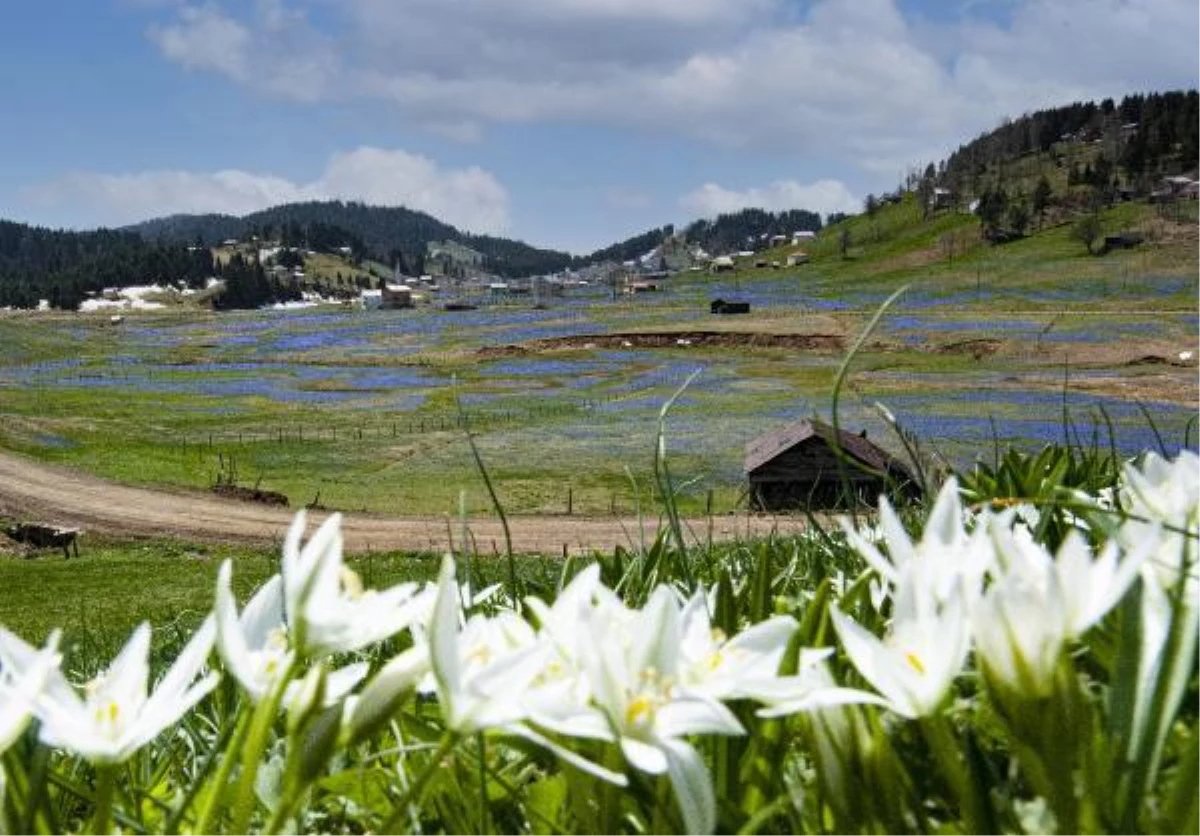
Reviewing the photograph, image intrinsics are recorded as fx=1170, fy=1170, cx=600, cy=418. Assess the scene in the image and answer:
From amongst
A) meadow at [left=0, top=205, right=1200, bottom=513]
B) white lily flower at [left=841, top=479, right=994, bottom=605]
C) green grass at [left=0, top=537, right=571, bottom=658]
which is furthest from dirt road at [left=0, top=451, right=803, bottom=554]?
white lily flower at [left=841, top=479, right=994, bottom=605]

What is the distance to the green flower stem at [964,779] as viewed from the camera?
0.86 metres

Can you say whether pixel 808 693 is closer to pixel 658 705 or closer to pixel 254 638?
pixel 658 705

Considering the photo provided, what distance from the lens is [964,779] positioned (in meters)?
0.87

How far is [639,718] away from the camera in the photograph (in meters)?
0.88

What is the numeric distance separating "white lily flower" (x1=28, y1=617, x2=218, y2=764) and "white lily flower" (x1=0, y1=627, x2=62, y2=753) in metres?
0.02

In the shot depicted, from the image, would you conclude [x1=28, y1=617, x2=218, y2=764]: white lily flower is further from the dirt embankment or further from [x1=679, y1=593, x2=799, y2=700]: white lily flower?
the dirt embankment

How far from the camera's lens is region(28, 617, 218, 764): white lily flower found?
894 millimetres

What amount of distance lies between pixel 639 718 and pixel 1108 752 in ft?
1.14

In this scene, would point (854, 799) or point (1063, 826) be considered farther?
point (854, 799)

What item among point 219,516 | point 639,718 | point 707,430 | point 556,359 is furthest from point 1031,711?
point 556,359

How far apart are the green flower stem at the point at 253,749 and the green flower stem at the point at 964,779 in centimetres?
49

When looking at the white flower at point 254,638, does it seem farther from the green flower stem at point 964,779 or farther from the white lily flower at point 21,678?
the green flower stem at point 964,779

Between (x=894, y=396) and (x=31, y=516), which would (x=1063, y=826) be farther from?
(x=894, y=396)

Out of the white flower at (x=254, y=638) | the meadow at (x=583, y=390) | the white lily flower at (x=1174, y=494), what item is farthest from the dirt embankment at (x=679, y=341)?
the white flower at (x=254, y=638)
